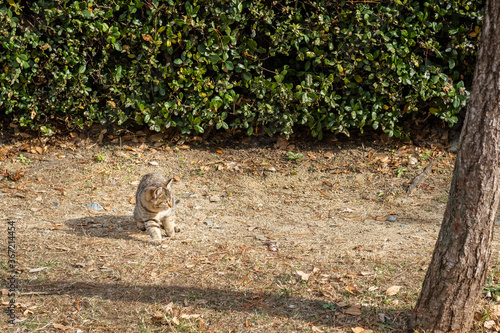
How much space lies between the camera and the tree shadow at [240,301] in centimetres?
347

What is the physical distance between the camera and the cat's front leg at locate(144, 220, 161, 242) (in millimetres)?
4789

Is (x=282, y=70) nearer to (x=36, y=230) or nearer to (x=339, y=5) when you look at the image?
(x=339, y=5)

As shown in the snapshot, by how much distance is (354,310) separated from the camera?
355cm

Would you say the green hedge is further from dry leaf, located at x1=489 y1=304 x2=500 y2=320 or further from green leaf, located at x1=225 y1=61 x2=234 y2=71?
dry leaf, located at x1=489 y1=304 x2=500 y2=320

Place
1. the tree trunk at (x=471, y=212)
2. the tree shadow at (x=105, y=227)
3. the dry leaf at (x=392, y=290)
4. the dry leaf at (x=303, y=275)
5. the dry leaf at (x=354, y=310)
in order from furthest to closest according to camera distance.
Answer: the tree shadow at (x=105, y=227), the dry leaf at (x=303, y=275), the dry leaf at (x=392, y=290), the dry leaf at (x=354, y=310), the tree trunk at (x=471, y=212)

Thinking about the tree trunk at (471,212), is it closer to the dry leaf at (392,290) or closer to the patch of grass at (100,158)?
the dry leaf at (392,290)

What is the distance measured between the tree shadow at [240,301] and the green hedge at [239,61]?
3305 millimetres

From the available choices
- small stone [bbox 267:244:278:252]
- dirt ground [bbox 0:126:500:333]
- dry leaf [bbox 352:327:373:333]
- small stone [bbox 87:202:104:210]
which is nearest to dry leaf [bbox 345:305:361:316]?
dirt ground [bbox 0:126:500:333]

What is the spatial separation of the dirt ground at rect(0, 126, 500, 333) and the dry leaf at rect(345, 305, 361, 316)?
12 millimetres

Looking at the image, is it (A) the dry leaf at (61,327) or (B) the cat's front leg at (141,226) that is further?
(B) the cat's front leg at (141,226)

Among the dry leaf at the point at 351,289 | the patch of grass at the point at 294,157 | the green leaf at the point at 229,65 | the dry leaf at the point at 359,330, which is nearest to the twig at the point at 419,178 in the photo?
the patch of grass at the point at 294,157

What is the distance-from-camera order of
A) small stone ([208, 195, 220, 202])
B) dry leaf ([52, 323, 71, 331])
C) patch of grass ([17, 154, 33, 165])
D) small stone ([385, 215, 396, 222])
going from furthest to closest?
patch of grass ([17, 154, 33, 165])
small stone ([208, 195, 220, 202])
small stone ([385, 215, 396, 222])
dry leaf ([52, 323, 71, 331])

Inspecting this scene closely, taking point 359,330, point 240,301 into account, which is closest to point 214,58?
point 240,301

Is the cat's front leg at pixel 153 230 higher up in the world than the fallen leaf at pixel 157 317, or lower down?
higher up
